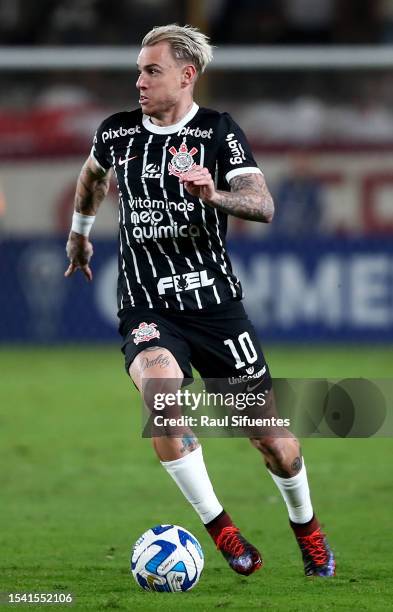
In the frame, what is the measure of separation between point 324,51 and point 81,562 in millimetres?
9822

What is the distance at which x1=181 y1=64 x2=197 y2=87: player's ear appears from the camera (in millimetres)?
6090

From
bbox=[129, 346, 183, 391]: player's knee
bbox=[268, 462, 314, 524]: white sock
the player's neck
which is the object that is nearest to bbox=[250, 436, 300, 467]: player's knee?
bbox=[268, 462, 314, 524]: white sock

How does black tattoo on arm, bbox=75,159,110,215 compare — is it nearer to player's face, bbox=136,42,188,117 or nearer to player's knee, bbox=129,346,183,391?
player's face, bbox=136,42,188,117

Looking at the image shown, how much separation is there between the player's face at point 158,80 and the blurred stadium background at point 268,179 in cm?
845

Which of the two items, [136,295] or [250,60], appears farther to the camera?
[250,60]

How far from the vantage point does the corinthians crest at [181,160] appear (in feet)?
19.6

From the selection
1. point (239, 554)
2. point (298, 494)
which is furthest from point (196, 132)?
point (239, 554)

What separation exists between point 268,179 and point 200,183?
10059 mm

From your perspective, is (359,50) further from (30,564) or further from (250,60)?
(30,564)

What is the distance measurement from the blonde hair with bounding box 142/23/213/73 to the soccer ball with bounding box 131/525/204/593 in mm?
2145

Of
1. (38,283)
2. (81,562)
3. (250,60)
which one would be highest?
(250,60)

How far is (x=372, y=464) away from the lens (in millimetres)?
9516

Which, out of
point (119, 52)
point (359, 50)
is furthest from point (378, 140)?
point (119, 52)

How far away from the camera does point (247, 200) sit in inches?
226
